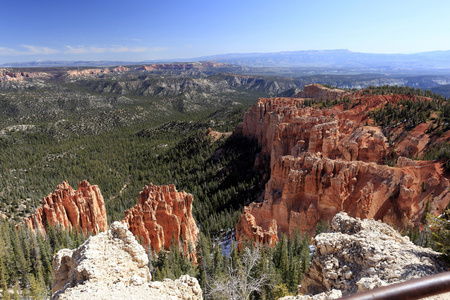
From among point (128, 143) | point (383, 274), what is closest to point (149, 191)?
point (383, 274)

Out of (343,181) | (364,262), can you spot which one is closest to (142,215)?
(343,181)

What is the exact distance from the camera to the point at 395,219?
993 inches

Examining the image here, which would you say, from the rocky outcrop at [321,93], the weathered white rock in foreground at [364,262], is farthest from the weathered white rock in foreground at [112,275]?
the rocky outcrop at [321,93]

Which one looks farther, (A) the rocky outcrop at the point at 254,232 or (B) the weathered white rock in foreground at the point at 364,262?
(A) the rocky outcrop at the point at 254,232

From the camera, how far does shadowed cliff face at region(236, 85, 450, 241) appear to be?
2547 cm

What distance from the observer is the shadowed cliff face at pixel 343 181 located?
25469mm

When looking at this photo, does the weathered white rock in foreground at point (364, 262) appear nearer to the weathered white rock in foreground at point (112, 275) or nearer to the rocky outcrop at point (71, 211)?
the weathered white rock in foreground at point (112, 275)

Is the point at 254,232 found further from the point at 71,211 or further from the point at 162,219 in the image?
the point at 71,211

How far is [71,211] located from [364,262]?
38.8 metres

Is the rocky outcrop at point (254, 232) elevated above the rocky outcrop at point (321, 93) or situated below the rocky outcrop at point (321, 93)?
below

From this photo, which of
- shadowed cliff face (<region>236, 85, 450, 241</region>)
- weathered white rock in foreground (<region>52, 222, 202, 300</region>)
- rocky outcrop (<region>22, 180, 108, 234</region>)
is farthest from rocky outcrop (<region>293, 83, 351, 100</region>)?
weathered white rock in foreground (<region>52, 222, 202, 300</region>)

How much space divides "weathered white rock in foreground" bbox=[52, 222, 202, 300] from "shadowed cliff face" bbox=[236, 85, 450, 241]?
62.7 feet

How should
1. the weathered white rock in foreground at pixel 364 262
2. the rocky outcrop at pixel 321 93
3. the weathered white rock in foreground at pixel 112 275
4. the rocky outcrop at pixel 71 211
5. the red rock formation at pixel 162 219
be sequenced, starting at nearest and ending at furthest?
the weathered white rock in foreground at pixel 364 262 < the weathered white rock in foreground at pixel 112 275 < the red rock formation at pixel 162 219 < the rocky outcrop at pixel 71 211 < the rocky outcrop at pixel 321 93

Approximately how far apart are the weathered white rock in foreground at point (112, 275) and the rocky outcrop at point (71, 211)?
27424 millimetres
